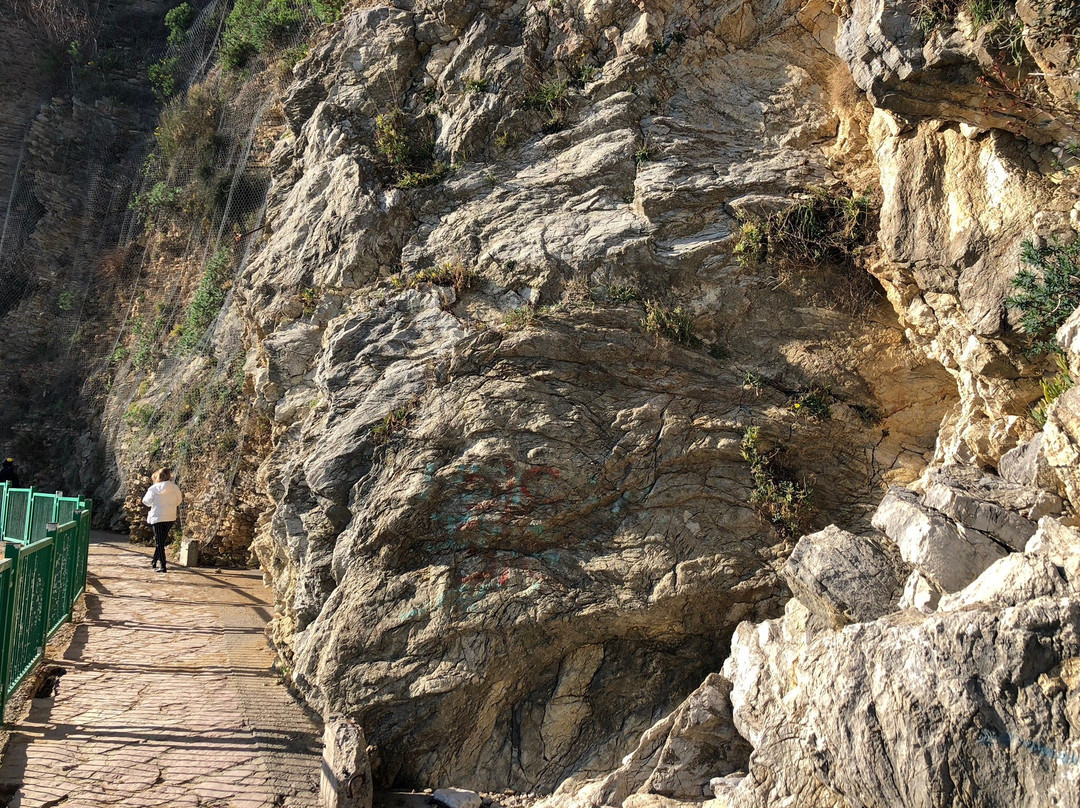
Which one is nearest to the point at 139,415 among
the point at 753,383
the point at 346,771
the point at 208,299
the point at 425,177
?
the point at 208,299

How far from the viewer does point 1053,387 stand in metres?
5.26

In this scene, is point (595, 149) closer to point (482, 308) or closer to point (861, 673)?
point (482, 308)

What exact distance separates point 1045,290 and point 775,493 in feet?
8.59

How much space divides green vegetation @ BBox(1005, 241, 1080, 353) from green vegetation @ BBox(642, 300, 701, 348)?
111 inches

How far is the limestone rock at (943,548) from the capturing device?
4328mm

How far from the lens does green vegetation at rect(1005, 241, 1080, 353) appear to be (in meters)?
5.18

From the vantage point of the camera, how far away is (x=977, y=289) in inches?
232

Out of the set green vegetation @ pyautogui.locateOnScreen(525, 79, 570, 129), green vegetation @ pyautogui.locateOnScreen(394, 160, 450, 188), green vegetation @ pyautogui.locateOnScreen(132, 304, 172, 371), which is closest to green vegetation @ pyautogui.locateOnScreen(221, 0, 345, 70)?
green vegetation @ pyautogui.locateOnScreen(132, 304, 172, 371)

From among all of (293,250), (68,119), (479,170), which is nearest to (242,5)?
(68,119)

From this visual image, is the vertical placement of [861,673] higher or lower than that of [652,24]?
lower

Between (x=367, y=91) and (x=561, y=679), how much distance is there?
28.7ft

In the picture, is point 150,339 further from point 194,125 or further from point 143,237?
point 194,125

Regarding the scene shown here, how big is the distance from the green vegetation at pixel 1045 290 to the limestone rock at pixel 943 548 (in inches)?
71.8

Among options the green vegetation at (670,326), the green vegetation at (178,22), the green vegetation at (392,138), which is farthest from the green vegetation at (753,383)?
the green vegetation at (178,22)
